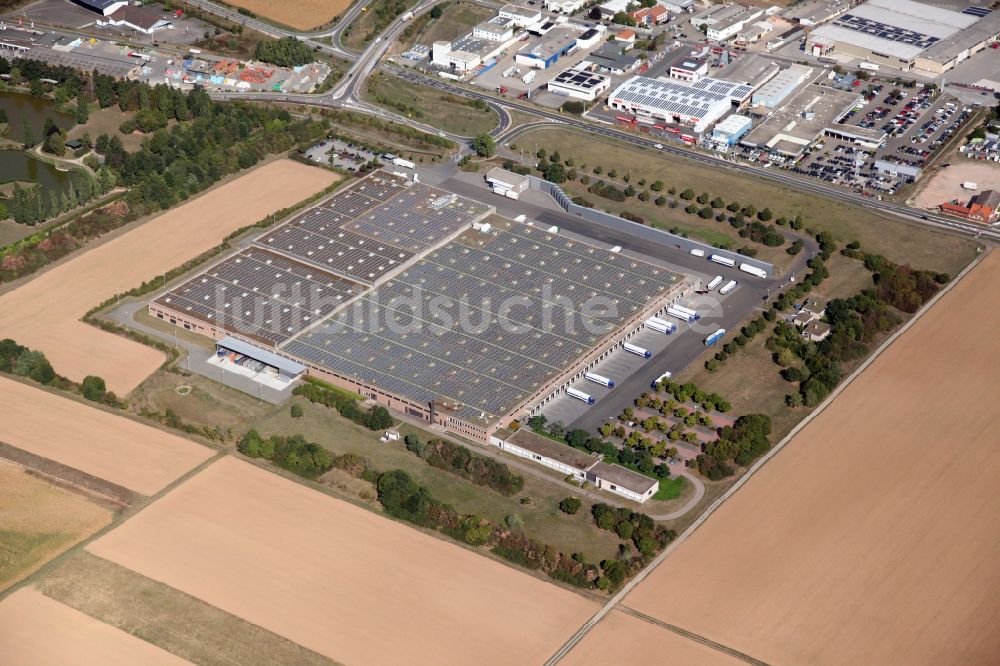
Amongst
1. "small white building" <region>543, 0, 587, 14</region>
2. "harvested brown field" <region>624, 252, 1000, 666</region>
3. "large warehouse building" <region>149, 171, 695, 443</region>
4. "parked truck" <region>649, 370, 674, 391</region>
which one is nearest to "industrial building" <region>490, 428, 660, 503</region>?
"large warehouse building" <region>149, 171, 695, 443</region>

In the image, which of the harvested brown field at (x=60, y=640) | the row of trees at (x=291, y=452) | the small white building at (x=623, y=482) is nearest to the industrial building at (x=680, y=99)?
the small white building at (x=623, y=482)

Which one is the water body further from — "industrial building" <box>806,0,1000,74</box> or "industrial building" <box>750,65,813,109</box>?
"industrial building" <box>806,0,1000,74</box>

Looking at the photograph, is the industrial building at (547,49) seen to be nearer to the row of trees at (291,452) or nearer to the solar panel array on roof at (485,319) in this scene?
the solar panel array on roof at (485,319)

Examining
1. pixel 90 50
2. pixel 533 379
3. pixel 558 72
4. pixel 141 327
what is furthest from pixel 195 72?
pixel 533 379

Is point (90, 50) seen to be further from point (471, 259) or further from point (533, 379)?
point (533, 379)

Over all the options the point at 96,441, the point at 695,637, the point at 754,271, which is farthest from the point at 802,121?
the point at 96,441
